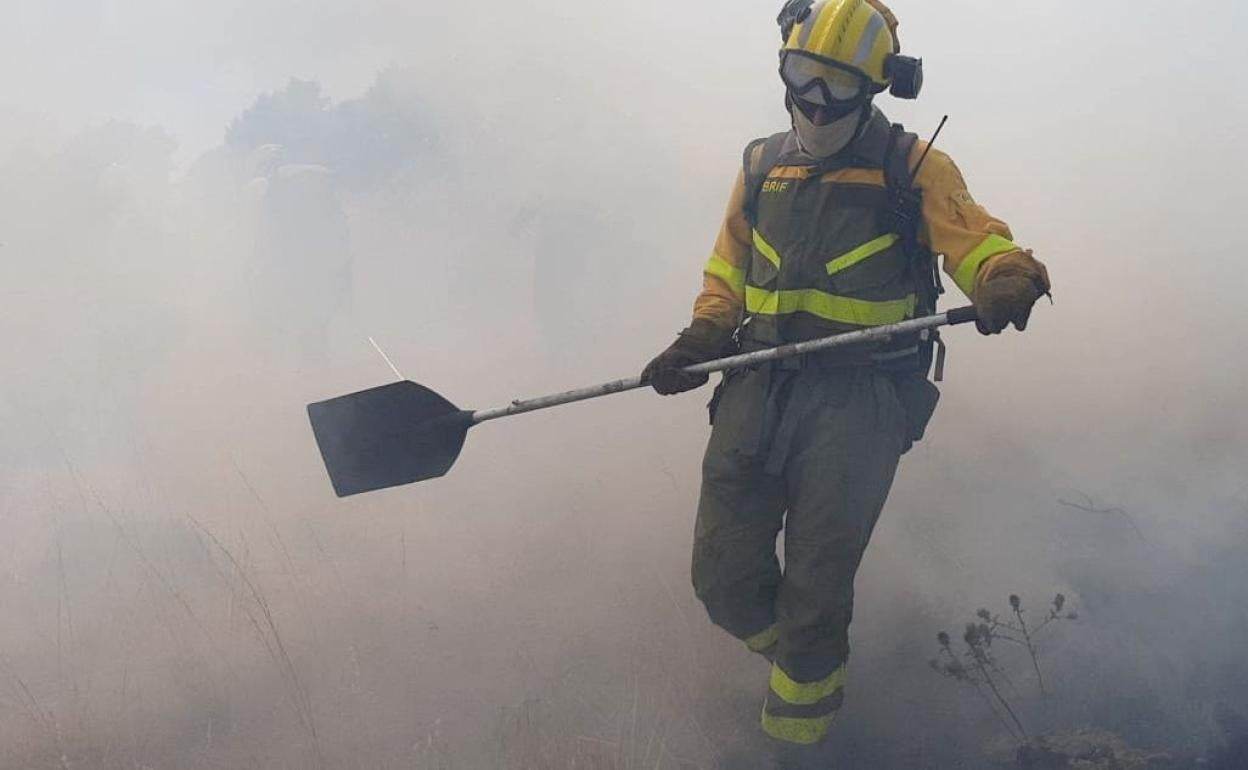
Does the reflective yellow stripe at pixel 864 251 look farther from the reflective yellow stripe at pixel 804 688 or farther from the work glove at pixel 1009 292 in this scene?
the reflective yellow stripe at pixel 804 688

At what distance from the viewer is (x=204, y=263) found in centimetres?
700

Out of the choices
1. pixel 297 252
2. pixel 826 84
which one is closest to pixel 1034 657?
pixel 826 84

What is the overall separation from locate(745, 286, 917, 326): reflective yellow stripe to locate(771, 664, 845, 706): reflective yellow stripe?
46.1 inches

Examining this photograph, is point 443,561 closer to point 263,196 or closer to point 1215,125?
point 263,196

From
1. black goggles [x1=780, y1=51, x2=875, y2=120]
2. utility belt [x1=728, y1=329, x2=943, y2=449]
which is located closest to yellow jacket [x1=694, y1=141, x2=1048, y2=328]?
black goggles [x1=780, y1=51, x2=875, y2=120]

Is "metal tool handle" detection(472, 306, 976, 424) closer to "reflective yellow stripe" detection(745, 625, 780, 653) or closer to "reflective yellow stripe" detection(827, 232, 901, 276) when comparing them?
"reflective yellow stripe" detection(827, 232, 901, 276)

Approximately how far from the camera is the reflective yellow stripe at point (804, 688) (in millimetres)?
3857

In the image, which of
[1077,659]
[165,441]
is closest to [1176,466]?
[1077,659]

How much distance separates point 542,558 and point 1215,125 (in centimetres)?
644

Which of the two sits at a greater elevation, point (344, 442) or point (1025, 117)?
point (1025, 117)

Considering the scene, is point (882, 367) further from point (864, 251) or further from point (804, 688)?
point (804, 688)

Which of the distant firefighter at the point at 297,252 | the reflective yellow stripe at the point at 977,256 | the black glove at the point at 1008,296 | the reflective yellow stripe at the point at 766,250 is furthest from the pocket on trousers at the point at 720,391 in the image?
the distant firefighter at the point at 297,252

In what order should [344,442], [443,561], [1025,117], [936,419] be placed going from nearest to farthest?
[344,442] → [443,561] → [936,419] → [1025,117]

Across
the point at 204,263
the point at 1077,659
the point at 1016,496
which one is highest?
the point at 204,263
